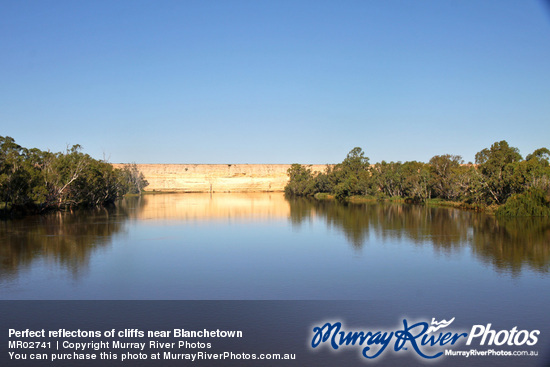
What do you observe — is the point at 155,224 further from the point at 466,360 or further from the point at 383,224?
the point at 466,360

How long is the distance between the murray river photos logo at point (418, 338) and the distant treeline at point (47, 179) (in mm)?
22534

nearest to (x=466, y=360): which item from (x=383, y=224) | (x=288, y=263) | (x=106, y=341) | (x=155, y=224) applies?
(x=106, y=341)

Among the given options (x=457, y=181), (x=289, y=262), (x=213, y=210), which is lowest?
(x=289, y=262)

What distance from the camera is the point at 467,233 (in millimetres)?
21797

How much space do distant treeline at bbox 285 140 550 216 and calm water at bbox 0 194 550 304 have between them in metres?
3.46

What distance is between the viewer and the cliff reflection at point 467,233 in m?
16.0

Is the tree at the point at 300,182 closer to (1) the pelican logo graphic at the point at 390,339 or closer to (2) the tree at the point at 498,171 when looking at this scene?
(2) the tree at the point at 498,171

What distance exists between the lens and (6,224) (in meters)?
25.4

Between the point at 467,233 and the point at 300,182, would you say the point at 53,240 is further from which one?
the point at 300,182

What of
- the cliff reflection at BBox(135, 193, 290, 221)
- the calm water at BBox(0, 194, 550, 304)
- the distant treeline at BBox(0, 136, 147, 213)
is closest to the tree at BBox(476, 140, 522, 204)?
the calm water at BBox(0, 194, 550, 304)

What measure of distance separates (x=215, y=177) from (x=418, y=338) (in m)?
86.5

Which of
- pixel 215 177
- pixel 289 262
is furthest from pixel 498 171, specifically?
pixel 215 177

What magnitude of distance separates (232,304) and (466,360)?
482 centimetres

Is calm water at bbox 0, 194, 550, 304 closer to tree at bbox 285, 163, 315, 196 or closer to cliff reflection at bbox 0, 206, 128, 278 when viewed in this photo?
cliff reflection at bbox 0, 206, 128, 278
